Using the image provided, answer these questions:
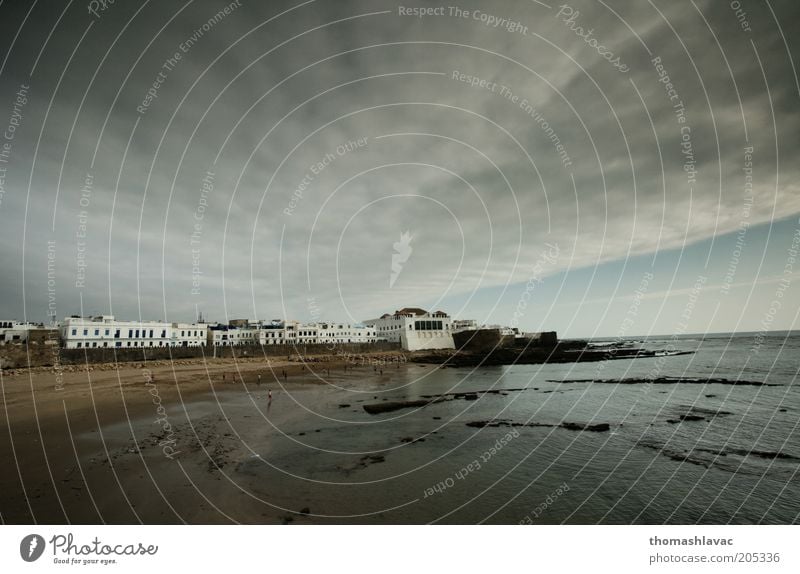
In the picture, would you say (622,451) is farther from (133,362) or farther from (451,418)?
(133,362)

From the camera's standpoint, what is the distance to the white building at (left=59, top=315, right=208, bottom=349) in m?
51.8

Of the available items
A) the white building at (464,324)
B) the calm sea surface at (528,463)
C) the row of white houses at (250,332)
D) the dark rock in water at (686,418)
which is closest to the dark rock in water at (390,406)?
the calm sea surface at (528,463)

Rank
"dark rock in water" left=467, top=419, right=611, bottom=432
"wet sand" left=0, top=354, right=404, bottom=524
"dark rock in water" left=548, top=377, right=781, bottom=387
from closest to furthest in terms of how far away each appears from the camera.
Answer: "wet sand" left=0, top=354, right=404, bottom=524, "dark rock in water" left=467, top=419, right=611, bottom=432, "dark rock in water" left=548, top=377, right=781, bottom=387

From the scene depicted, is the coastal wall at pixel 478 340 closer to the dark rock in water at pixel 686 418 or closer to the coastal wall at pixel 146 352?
the coastal wall at pixel 146 352

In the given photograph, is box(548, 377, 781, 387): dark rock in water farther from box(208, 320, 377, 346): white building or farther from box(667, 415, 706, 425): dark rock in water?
box(208, 320, 377, 346): white building

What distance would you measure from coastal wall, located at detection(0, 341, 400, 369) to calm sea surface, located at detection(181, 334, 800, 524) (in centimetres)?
3671

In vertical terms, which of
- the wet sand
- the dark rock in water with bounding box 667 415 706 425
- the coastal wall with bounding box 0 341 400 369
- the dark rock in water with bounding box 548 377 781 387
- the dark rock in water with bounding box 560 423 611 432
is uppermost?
the coastal wall with bounding box 0 341 400 369

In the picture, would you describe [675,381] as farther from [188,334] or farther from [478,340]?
[188,334]

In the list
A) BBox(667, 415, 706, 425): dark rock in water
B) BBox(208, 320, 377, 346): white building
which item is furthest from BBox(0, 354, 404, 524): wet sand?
BBox(208, 320, 377, 346): white building

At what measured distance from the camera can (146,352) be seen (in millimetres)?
50969

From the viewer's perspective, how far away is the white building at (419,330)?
254 ft

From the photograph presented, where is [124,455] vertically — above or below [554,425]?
above

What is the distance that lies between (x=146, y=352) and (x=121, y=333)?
10.3 metres

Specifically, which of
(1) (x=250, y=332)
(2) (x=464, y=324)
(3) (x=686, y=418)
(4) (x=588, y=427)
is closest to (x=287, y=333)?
(1) (x=250, y=332)
